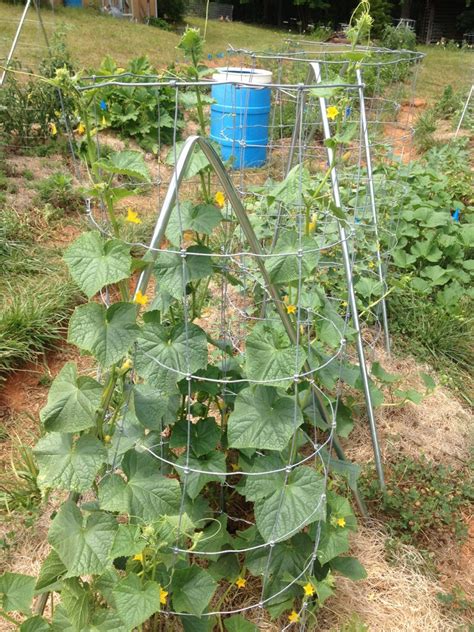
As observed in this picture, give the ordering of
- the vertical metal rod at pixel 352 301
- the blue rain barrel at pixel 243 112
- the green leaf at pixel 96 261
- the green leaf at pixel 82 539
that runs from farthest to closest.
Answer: the blue rain barrel at pixel 243 112
the vertical metal rod at pixel 352 301
the green leaf at pixel 82 539
the green leaf at pixel 96 261

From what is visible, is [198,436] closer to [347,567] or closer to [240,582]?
[240,582]

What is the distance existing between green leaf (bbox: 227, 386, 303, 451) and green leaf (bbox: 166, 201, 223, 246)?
459 mm

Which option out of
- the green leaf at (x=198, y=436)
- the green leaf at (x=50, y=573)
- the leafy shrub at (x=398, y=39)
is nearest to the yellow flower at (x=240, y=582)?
the green leaf at (x=198, y=436)

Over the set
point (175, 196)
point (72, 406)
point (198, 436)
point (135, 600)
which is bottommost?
point (135, 600)

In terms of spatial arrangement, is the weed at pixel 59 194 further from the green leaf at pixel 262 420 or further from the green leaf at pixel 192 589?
the green leaf at pixel 192 589

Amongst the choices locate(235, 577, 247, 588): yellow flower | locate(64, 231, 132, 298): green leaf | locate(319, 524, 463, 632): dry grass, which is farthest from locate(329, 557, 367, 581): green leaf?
locate(64, 231, 132, 298): green leaf

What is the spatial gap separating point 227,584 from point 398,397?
4.38 ft

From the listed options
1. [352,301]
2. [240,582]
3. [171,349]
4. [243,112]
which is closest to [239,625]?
[240,582]

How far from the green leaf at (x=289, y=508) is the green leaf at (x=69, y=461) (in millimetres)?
499

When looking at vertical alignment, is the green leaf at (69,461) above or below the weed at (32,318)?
above

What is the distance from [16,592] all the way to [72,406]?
546 mm

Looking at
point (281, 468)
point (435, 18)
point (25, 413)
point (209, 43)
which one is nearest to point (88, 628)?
point (281, 468)

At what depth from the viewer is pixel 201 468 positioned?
5.71ft

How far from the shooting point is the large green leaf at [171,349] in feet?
4.93
